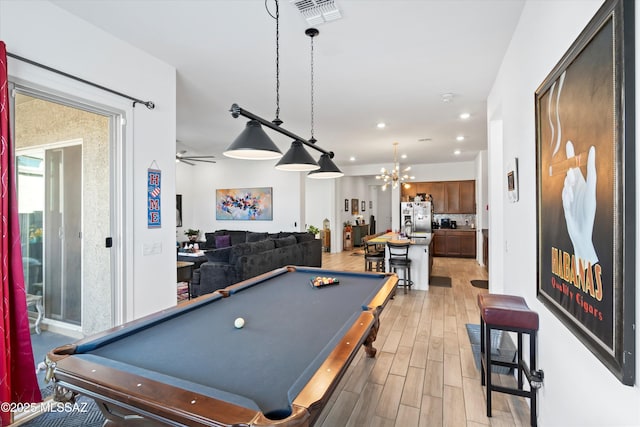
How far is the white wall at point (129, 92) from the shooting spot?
2.06 metres

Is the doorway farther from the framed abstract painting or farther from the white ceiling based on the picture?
the framed abstract painting

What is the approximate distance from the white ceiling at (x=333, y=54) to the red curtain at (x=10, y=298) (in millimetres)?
1098

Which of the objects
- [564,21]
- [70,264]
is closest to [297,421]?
[564,21]

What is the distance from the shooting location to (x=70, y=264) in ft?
11.0

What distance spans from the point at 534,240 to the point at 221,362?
1.98 meters

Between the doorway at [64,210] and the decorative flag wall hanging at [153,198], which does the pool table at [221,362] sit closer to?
the decorative flag wall hanging at [153,198]

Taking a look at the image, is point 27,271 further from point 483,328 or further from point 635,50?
point 635,50

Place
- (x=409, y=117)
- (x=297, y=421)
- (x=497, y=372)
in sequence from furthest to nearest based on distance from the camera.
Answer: (x=409, y=117) < (x=497, y=372) < (x=297, y=421)

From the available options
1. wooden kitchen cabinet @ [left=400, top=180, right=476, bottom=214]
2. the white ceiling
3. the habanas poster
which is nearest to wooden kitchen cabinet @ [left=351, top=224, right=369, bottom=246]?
wooden kitchen cabinet @ [left=400, top=180, right=476, bottom=214]

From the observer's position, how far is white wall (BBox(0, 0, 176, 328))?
2064 mm

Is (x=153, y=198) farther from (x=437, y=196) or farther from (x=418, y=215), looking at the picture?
(x=437, y=196)

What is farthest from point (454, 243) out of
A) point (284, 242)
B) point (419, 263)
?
point (284, 242)

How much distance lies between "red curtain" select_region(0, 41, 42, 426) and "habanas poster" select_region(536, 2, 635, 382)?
2.96 meters

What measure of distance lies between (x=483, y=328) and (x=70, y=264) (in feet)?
13.5
